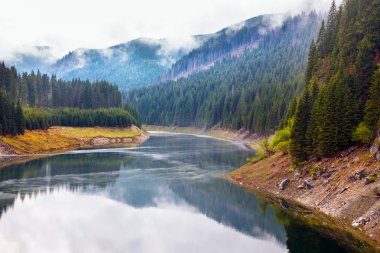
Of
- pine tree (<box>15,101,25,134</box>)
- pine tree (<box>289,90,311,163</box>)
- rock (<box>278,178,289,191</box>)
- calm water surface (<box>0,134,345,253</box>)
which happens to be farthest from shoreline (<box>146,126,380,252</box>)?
pine tree (<box>15,101,25,134</box>)

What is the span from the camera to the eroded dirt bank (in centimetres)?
4869

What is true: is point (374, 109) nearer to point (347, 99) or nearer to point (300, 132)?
point (347, 99)

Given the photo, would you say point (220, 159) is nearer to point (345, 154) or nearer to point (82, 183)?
point (82, 183)

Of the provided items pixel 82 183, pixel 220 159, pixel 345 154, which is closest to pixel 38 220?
pixel 82 183

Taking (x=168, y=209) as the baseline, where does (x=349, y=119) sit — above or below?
above

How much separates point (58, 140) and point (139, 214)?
106m

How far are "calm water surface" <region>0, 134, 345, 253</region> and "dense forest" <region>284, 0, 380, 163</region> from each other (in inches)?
587

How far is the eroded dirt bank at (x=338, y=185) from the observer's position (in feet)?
160

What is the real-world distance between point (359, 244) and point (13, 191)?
62.7 m

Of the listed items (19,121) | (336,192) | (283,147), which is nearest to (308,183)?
(336,192)

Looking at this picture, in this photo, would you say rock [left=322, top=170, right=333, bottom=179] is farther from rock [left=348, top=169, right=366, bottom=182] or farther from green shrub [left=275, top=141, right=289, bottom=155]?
green shrub [left=275, top=141, right=289, bottom=155]

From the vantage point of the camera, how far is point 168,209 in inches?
2707

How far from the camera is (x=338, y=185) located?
57438 mm

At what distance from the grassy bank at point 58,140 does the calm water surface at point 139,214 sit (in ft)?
90.3
